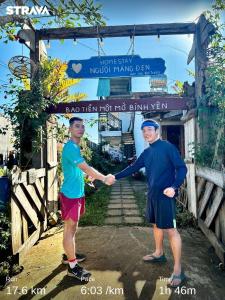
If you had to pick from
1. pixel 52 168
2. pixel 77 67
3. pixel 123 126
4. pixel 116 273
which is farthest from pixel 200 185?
pixel 123 126

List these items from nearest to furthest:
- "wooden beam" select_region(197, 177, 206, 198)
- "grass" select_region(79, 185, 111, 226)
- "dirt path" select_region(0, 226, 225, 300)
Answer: "dirt path" select_region(0, 226, 225, 300), "wooden beam" select_region(197, 177, 206, 198), "grass" select_region(79, 185, 111, 226)

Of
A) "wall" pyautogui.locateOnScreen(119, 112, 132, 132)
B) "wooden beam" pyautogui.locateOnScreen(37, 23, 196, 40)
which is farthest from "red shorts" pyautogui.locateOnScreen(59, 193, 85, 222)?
"wall" pyautogui.locateOnScreen(119, 112, 132, 132)

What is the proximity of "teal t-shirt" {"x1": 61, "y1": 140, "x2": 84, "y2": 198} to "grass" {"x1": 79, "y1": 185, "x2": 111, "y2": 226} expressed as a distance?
2473 millimetres

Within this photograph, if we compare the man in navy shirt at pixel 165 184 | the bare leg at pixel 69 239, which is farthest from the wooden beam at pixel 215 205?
the bare leg at pixel 69 239

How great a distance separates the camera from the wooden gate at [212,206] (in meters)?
3.69

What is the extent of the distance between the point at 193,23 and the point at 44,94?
11.1 feet

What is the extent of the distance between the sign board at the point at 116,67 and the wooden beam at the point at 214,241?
3.17m

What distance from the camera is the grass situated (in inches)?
226

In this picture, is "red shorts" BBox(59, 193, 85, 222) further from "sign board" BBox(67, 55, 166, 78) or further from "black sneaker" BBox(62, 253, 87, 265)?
"sign board" BBox(67, 55, 166, 78)

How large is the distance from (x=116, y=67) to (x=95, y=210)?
11.9 feet

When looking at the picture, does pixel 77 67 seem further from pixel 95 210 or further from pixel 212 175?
pixel 95 210

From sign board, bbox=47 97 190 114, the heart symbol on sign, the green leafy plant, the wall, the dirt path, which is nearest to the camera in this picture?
the dirt path

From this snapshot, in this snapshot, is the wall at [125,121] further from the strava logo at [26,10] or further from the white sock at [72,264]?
the white sock at [72,264]

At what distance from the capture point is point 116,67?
18.1ft
